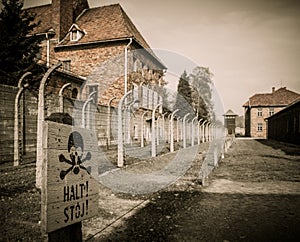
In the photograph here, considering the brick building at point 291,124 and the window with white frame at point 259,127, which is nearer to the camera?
the brick building at point 291,124

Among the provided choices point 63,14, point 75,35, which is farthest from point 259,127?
point 63,14

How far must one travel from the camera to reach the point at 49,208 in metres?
1.78

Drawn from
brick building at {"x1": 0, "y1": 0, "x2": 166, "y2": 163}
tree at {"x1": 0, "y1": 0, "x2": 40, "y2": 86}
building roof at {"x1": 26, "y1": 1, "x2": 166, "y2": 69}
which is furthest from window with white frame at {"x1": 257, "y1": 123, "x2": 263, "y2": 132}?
tree at {"x1": 0, "y1": 0, "x2": 40, "y2": 86}

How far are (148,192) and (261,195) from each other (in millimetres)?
2382

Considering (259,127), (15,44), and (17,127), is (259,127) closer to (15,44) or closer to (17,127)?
(15,44)

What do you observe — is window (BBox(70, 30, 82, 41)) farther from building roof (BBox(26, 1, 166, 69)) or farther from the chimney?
the chimney

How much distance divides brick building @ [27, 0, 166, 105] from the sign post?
1986 cm

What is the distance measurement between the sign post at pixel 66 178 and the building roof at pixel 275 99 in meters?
62.0

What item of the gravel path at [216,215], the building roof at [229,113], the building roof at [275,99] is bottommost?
the gravel path at [216,215]

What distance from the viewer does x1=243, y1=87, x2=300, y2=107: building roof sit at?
58106 millimetres

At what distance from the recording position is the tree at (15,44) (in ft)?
43.0

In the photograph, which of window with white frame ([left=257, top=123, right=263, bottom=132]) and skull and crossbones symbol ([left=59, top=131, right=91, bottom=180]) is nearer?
skull and crossbones symbol ([left=59, top=131, right=91, bottom=180])

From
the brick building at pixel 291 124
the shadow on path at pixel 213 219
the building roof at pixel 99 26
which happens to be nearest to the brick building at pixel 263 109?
the brick building at pixel 291 124

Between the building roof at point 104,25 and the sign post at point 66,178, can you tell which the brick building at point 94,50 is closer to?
the building roof at point 104,25
